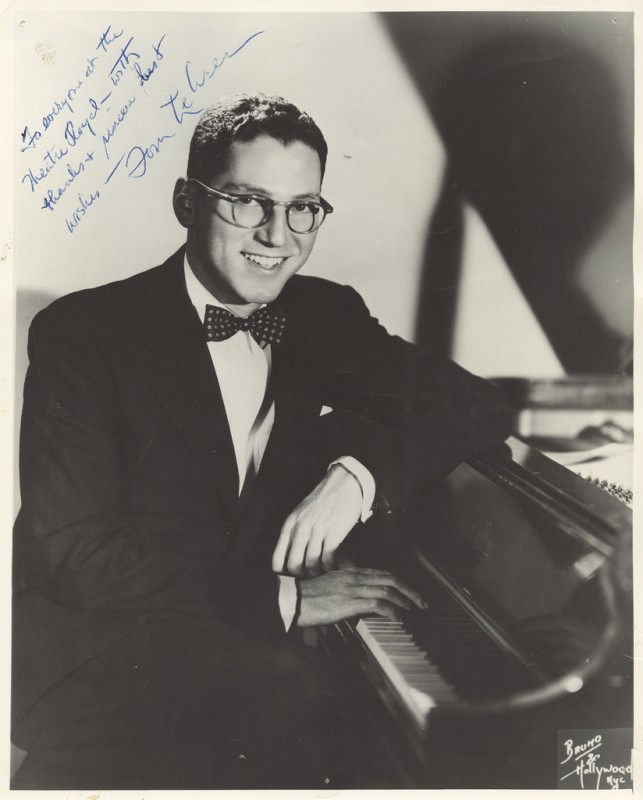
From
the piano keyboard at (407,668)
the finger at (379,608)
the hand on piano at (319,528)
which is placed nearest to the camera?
the piano keyboard at (407,668)

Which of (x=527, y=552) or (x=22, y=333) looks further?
(x=22, y=333)

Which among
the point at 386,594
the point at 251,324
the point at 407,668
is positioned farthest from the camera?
the point at 251,324

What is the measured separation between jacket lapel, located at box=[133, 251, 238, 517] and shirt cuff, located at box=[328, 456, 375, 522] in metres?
0.25

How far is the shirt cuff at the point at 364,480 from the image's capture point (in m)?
1.62

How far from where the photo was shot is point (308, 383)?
1655 millimetres

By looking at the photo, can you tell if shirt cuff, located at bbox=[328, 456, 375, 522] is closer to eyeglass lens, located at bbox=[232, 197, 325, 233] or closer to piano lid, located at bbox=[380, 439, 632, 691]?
piano lid, located at bbox=[380, 439, 632, 691]

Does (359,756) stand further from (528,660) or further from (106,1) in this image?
(106,1)

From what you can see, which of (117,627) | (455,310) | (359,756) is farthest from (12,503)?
(455,310)

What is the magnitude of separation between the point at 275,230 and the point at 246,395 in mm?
373

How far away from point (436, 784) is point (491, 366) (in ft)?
3.13

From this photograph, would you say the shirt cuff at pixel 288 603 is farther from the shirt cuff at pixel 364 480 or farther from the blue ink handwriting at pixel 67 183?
the blue ink handwriting at pixel 67 183
